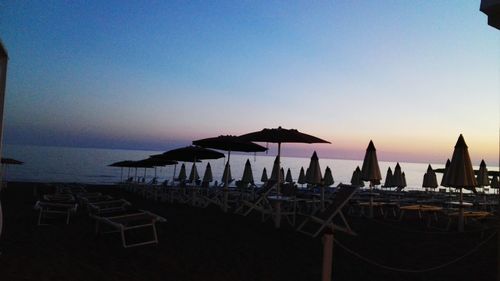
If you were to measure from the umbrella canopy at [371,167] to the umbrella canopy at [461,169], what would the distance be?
181cm

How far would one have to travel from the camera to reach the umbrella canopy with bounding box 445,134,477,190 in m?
7.44

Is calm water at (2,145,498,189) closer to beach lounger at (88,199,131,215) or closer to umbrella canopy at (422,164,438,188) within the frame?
beach lounger at (88,199,131,215)

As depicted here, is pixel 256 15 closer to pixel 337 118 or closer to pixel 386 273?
pixel 386 273

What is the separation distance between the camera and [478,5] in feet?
9.80

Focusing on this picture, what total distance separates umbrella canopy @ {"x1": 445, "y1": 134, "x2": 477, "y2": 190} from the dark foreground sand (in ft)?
3.40

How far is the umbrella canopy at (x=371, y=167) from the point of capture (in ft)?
30.3

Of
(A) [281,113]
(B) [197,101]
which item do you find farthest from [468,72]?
(B) [197,101]

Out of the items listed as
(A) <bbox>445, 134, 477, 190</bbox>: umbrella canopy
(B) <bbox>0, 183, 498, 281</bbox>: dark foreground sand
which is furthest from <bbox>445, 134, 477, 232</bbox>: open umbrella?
(B) <bbox>0, 183, 498, 281</bbox>: dark foreground sand

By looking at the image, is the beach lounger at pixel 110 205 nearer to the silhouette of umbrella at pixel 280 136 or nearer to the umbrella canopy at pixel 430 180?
the silhouette of umbrella at pixel 280 136

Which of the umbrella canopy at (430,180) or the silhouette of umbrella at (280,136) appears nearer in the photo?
the silhouette of umbrella at (280,136)

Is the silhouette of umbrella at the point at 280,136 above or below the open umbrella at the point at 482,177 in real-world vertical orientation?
above

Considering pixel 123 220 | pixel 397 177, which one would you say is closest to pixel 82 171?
pixel 397 177

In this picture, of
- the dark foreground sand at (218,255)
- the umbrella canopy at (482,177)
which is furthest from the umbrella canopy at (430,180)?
the dark foreground sand at (218,255)

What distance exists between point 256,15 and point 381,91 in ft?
24.6
